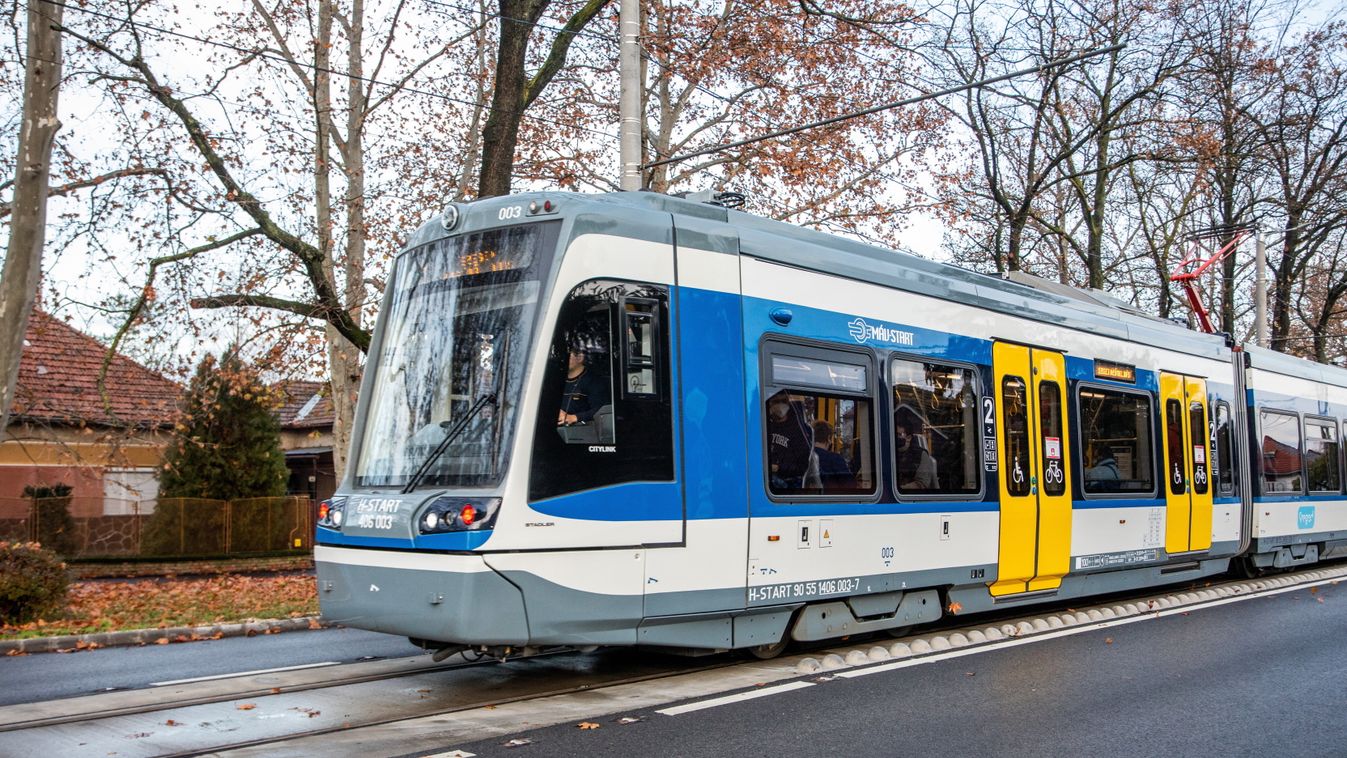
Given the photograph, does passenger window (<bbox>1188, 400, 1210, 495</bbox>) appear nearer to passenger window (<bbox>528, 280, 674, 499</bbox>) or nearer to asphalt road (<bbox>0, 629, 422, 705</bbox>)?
passenger window (<bbox>528, 280, 674, 499</bbox>)

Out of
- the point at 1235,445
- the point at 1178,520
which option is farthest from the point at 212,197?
the point at 1235,445

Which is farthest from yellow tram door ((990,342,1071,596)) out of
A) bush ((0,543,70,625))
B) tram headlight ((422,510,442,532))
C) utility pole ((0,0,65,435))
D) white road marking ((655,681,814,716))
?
utility pole ((0,0,65,435))

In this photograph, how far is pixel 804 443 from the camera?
8.91m

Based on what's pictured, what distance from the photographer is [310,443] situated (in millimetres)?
40562

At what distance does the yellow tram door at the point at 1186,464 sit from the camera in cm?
1368

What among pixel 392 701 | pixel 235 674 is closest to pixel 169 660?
pixel 235 674

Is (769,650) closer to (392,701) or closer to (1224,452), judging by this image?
(392,701)

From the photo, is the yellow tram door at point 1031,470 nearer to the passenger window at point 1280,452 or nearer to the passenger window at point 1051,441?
the passenger window at point 1051,441

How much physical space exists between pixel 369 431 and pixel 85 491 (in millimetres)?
23899

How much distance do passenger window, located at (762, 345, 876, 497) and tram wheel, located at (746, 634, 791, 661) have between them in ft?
4.15

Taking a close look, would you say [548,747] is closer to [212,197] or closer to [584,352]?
[584,352]

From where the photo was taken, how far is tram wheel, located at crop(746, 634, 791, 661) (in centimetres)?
899

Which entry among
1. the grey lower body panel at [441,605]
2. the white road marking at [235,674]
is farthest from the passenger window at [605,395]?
the white road marking at [235,674]

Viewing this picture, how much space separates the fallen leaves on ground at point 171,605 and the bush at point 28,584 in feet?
0.53
